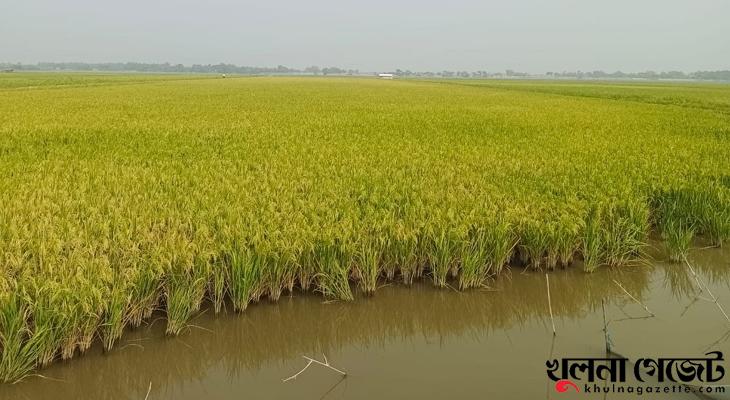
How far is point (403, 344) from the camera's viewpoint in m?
4.12

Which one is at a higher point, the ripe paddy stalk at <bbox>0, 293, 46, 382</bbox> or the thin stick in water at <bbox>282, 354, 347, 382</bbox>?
the ripe paddy stalk at <bbox>0, 293, 46, 382</bbox>

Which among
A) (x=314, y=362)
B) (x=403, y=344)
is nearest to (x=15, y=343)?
(x=314, y=362)

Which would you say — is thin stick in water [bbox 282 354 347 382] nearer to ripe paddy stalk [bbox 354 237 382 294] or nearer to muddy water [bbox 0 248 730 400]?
muddy water [bbox 0 248 730 400]

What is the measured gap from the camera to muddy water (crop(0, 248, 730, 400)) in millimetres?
3508

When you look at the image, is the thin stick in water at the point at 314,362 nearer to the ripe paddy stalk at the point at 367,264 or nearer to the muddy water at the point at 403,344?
the muddy water at the point at 403,344

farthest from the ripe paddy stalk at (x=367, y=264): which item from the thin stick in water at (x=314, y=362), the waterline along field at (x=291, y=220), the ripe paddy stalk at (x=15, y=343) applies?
the ripe paddy stalk at (x=15, y=343)

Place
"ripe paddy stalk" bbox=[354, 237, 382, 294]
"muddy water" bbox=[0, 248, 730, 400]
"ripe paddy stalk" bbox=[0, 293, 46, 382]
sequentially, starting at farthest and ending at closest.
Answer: "ripe paddy stalk" bbox=[354, 237, 382, 294], "muddy water" bbox=[0, 248, 730, 400], "ripe paddy stalk" bbox=[0, 293, 46, 382]

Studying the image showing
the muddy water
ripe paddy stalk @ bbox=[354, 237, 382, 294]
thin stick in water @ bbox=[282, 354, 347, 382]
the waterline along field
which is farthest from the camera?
ripe paddy stalk @ bbox=[354, 237, 382, 294]

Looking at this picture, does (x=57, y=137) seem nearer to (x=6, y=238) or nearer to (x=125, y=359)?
(x=6, y=238)

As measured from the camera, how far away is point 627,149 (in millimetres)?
10914

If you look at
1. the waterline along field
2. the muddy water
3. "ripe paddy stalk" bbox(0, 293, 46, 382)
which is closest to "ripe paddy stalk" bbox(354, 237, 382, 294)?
the waterline along field

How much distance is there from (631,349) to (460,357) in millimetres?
1347

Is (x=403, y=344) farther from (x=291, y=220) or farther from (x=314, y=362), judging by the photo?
(x=291, y=220)

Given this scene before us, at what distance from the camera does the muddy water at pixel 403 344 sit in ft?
11.5
